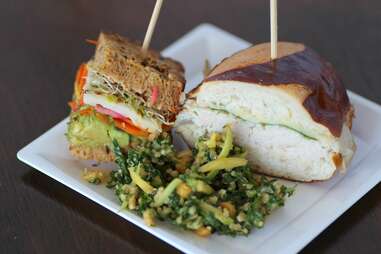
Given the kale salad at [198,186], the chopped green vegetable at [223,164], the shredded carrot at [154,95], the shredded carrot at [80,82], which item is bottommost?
the kale salad at [198,186]

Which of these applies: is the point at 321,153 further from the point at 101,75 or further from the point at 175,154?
the point at 101,75

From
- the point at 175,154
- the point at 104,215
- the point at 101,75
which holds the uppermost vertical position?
the point at 101,75

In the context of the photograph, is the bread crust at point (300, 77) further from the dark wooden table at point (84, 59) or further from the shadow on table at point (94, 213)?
the shadow on table at point (94, 213)

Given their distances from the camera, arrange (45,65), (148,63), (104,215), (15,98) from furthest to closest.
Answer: (45,65)
(15,98)
(148,63)
(104,215)

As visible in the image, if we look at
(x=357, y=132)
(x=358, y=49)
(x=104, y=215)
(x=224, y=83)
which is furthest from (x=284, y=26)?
(x=104, y=215)

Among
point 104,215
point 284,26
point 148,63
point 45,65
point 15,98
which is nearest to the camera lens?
point 104,215

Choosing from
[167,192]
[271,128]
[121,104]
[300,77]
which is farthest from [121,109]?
[300,77]

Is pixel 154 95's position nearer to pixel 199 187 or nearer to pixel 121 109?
pixel 121 109

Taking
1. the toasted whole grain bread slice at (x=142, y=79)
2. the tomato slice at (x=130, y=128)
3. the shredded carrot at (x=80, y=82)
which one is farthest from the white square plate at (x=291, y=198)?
the toasted whole grain bread slice at (x=142, y=79)
